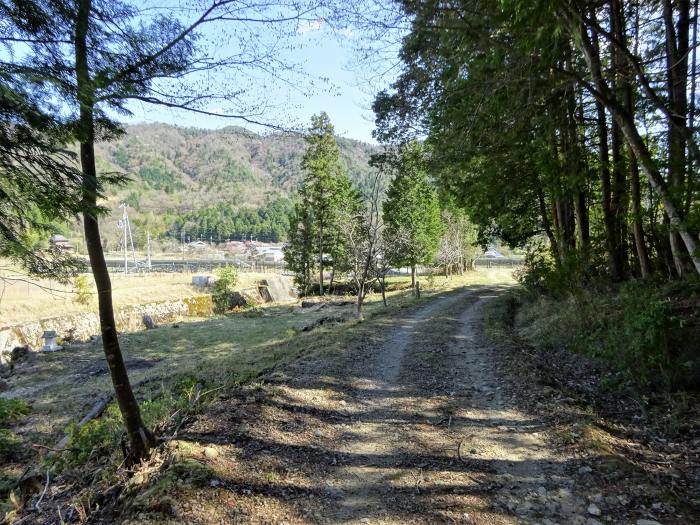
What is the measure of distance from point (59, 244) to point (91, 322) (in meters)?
21.1

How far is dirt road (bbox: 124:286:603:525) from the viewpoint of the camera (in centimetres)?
307

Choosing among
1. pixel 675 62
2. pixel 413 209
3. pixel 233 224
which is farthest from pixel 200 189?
pixel 675 62

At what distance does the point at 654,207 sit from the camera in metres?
7.68

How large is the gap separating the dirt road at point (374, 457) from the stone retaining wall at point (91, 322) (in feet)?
52.2

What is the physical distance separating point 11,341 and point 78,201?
18.5 m

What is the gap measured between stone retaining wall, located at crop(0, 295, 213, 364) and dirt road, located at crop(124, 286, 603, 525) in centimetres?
1590

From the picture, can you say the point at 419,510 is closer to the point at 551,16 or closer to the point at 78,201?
the point at 78,201

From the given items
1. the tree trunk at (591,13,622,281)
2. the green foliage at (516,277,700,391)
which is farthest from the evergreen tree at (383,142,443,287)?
the green foliage at (516,277,700,391)

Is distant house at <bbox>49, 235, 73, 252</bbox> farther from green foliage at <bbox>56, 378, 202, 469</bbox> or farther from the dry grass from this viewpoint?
the dry grass

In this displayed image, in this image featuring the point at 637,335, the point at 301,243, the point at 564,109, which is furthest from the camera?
the point at 301,243

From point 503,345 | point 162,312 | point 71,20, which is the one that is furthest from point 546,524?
point 162,312

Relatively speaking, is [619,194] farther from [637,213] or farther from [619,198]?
[637,213]

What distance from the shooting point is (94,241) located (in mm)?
3469

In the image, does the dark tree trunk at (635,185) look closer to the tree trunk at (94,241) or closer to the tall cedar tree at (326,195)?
the tree trunk at (94,241)
